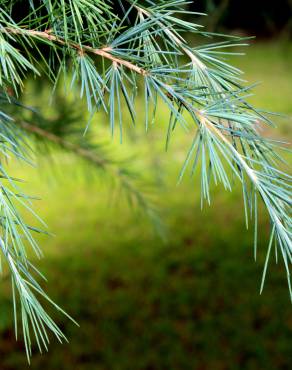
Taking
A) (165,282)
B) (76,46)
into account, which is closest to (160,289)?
(165,282)

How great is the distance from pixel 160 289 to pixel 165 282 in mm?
95

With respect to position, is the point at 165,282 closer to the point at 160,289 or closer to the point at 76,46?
the point at 160,289

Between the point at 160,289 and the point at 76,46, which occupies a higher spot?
the point at 76,46

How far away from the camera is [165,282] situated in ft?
11.4

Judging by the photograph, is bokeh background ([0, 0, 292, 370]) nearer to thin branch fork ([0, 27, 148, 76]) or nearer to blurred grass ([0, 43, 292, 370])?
blurred grass ([0, 43, 292, 370])

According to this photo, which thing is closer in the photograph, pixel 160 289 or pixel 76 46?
pixel 76 46

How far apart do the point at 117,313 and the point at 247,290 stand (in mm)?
785

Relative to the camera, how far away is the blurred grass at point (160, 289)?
277 centimetres

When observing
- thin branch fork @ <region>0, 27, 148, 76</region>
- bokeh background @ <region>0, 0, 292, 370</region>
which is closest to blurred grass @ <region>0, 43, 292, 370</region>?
bokeh background @ <region>0, 0, 292, 370</region>

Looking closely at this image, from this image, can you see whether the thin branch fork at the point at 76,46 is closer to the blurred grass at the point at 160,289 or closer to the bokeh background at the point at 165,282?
the bokeh background at the point at 165,282

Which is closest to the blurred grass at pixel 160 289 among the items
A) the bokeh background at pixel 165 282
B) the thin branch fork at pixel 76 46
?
the bokeh background at pixel 165 282

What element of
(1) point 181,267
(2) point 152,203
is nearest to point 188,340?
(1) point 181,267

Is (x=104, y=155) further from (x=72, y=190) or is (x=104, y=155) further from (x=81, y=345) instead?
(x=72, y=190)

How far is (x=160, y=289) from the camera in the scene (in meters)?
3.38
